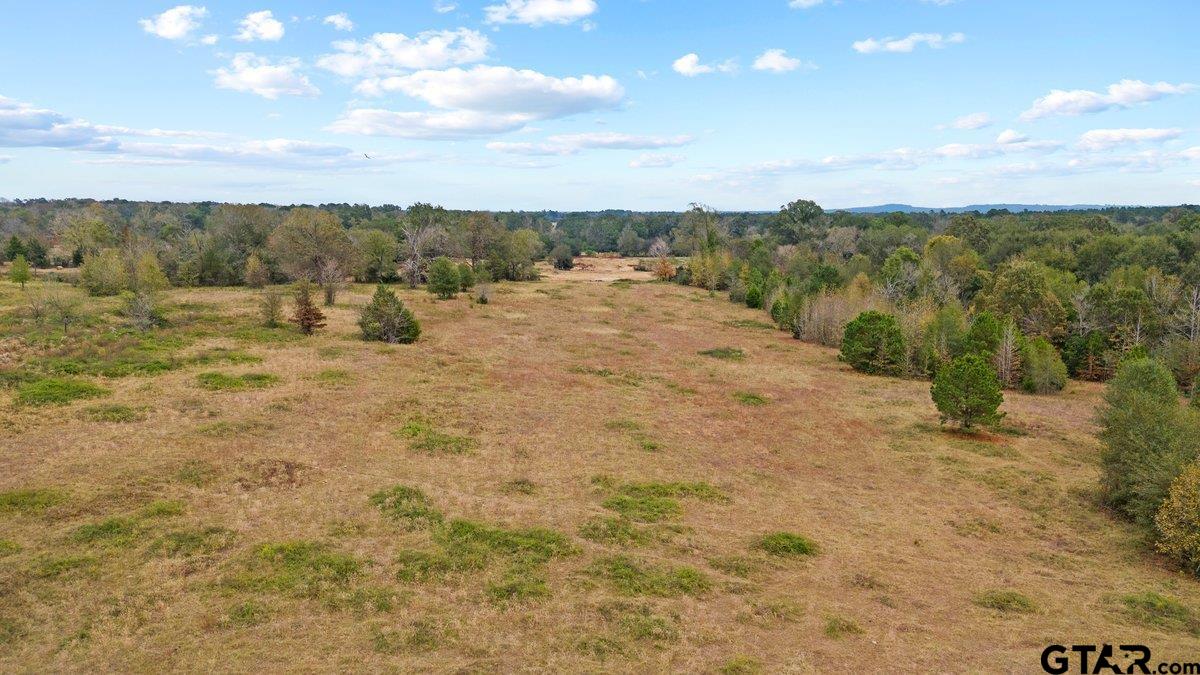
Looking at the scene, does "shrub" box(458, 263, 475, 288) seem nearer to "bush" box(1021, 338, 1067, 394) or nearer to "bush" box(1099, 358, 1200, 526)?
"bush" box(1021, 338, 1067, 394)

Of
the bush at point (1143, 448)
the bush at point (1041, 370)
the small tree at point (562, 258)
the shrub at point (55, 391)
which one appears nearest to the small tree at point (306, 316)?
the shrub at point (55, 391)

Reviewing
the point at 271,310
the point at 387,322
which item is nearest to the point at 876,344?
the point at 387,322


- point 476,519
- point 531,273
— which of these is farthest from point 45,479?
point 531,273

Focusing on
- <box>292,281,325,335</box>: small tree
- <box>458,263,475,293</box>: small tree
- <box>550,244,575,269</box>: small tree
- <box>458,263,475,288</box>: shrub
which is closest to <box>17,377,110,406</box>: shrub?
<box>292,281,325,335</box>: small tree

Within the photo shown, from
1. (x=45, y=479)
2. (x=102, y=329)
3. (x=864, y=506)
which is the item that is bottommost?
(x=864, y=506)

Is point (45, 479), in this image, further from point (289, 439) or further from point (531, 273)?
point (531, 273)

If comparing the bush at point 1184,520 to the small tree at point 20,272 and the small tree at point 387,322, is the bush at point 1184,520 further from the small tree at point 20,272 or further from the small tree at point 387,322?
the small tree at point 20,272
